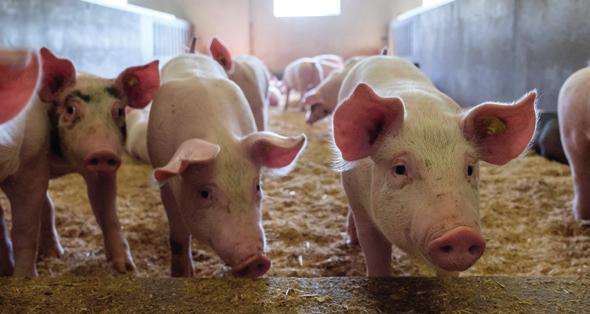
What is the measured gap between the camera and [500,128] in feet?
5.74

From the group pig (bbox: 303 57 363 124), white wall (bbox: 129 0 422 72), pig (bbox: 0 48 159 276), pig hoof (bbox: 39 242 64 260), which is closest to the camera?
pig (bbox: 0 48 159 276)

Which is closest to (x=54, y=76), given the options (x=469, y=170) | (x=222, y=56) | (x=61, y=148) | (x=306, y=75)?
(x=61, y=148)

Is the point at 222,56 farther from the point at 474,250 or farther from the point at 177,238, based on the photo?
the point at 474,250

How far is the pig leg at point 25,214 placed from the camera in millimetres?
2215

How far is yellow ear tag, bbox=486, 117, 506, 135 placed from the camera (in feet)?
5.70

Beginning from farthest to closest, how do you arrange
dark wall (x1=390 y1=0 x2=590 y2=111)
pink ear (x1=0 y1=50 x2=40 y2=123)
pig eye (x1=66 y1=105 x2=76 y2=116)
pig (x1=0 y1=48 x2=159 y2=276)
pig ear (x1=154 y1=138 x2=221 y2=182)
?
dark wall (x1=390 y1=0 x2=590 y2=111), pig eye (x1=66 y1=105 x2=76 y2=116), pig (x1=0 y1=48 x2=159 y2=276), pig ear (x1=154 y1=138 x2=221 y2=182), pink ear (x1=0 y1=50 x2=40 y2=123)

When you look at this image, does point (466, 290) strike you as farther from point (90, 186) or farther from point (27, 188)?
point (90, 186)

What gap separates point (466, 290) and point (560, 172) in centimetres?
275

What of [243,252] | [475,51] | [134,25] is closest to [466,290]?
[243,252]

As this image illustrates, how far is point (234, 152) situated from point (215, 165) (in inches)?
3.6

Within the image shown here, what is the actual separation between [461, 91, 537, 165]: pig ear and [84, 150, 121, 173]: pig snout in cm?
129

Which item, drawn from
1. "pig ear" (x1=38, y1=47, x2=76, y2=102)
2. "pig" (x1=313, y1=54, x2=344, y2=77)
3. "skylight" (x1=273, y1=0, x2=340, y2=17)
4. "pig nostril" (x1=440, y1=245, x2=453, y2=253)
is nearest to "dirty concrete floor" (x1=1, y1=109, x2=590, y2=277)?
"pig ear" (x1=38, y1=47, x2=76, y2=102)

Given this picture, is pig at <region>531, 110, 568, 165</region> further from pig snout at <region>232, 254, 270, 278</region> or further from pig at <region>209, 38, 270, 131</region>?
pig snout at <region>232, 254, 270, 278</region>

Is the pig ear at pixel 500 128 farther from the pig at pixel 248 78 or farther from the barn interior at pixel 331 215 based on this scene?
the pig at pixel 248 78
